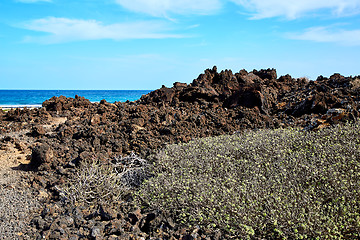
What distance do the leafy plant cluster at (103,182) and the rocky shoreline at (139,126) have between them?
0.18 metres

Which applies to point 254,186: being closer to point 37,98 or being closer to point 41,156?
point 41,156

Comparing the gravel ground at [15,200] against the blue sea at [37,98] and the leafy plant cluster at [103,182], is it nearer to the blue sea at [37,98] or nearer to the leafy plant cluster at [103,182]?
the leafy plant cluster at [103,182]

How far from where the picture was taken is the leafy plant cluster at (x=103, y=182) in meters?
4.96

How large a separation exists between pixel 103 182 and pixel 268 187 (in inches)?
104

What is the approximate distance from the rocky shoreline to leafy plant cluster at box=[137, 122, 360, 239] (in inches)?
13.3

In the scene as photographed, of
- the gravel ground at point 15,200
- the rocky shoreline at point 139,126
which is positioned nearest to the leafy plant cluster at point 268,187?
→ the rocky shoreline at point 139,126

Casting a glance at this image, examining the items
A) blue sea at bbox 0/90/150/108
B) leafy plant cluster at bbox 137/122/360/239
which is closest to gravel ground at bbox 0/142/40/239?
leafy plant cluster at bbox 137/122/360/239

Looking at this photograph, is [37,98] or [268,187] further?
[37,98]

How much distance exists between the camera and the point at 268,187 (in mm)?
4203

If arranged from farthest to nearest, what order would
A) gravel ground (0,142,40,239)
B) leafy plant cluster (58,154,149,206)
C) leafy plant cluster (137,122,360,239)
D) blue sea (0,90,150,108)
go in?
blue sea (0,90,150,108) → leafy plant cluster (58,154,149,206) → gravel ground (0,142,40,239) → leafy plant cluster (137,122,360,239)

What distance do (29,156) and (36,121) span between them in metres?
2.71

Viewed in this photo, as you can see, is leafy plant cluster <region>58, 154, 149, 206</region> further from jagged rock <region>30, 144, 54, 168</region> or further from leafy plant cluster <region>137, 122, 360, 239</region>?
jagged rock <region>30, 144, 54, 168</region>

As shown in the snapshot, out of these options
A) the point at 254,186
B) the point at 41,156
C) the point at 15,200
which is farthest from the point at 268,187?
the point at 41,156

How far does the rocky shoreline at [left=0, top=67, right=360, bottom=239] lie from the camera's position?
13.8 ft
